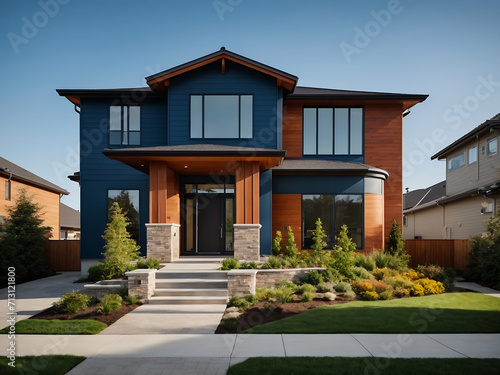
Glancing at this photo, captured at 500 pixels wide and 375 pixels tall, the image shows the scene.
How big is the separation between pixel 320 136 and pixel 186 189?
6251 mm

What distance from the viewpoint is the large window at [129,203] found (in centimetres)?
1548

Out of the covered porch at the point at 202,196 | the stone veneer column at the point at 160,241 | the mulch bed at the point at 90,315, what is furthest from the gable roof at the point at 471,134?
the mulch bed at the point at 90,315

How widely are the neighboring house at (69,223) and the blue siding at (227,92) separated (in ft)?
65.1

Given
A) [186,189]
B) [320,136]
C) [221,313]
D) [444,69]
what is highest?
[444,69]

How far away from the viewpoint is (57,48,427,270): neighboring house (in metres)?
14.4

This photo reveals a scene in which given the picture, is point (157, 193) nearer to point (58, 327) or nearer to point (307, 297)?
point (58, 327)

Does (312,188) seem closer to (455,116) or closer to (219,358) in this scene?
(455,116)

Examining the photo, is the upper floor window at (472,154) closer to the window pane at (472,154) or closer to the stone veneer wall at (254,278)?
the window pane at (472,154)

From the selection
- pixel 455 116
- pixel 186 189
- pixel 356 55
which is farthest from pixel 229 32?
pixel 455 116

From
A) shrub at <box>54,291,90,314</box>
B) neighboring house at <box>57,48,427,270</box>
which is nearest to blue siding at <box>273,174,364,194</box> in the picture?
neighboring house at <box>57,48,427,270</box>

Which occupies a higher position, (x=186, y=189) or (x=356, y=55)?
(x=356, y=55)

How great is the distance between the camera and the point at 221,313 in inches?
345

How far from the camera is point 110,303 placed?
883 cm

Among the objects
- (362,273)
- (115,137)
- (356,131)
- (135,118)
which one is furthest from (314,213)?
(115,137)
